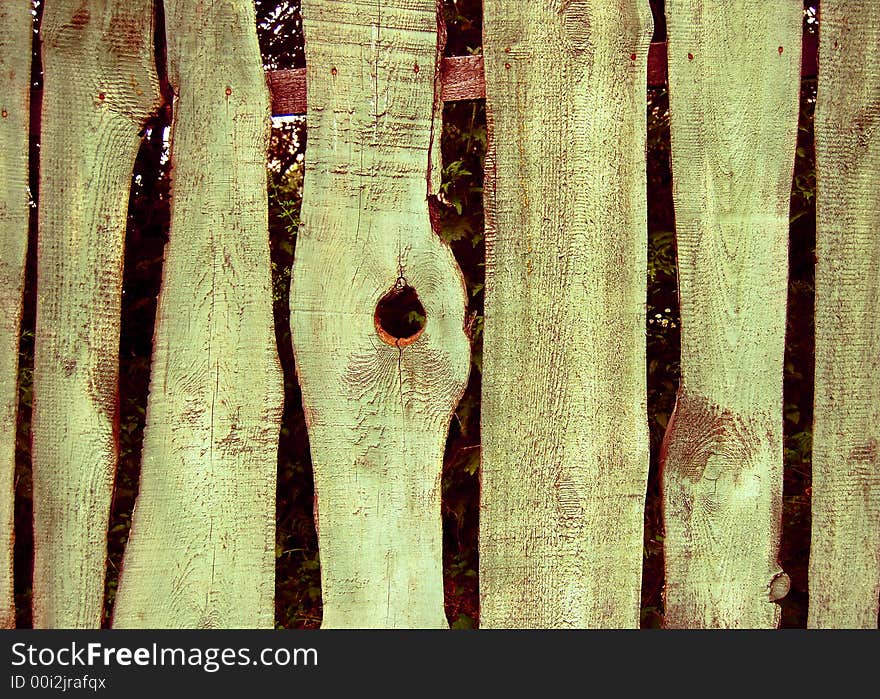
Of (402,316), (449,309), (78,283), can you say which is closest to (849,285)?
(449,309)

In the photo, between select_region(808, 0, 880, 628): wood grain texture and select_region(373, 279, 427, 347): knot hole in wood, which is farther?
select_region(373, 279, 427, 347): knot hole in wood

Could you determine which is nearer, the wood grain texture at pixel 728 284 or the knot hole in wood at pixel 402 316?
the wood grain texture at pixel 728 284

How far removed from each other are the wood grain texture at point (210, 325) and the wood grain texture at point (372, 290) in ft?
0.36

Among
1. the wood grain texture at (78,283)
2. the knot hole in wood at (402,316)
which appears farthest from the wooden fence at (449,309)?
the knot hole in wood at (402,316)

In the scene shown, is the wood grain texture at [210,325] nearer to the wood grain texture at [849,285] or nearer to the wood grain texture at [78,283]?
the wood grain texture at [78,283]

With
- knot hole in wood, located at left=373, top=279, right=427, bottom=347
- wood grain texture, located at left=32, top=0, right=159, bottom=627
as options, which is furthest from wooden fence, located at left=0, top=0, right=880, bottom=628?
knot hole in wood, located at left=373, top=279, right=427, bottom=347

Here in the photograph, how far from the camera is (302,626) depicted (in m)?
2.79

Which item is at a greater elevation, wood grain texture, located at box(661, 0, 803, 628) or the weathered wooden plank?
the weathered wooden plank

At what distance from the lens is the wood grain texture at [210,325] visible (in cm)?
185

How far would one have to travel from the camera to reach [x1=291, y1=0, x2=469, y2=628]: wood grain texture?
6.04 ft

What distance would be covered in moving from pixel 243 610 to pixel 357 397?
0.54 m

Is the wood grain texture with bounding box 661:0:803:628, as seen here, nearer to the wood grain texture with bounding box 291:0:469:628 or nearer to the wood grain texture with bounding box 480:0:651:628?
the wood grain texture with bounding box 480:0:651:628

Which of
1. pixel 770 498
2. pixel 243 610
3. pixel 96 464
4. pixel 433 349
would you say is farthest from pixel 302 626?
pixel 770 498

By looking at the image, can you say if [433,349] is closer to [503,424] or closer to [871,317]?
[503,424]
